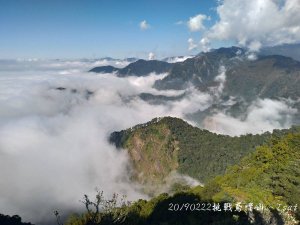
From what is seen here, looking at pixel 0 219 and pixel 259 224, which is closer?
pixel 259 224

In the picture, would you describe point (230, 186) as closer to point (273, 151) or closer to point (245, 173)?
point (245, 173)

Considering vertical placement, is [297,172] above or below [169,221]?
above

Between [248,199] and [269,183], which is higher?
[269,183]

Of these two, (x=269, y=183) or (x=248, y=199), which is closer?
(x=248, y=199)

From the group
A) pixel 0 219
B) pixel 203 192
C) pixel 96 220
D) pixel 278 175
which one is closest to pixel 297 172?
pixel 278 175

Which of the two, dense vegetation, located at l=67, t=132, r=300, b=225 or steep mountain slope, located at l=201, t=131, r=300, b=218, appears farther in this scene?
steep mountain slope, located at l=201, t=131, r=300, b=218

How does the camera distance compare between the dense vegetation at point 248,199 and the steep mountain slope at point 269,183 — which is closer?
the dense vegetation at point 248,199

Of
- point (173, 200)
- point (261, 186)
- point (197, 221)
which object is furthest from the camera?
point (173, 200)

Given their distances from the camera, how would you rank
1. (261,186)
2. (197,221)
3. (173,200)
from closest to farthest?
(197,221) → (261,186) → (173,200)
